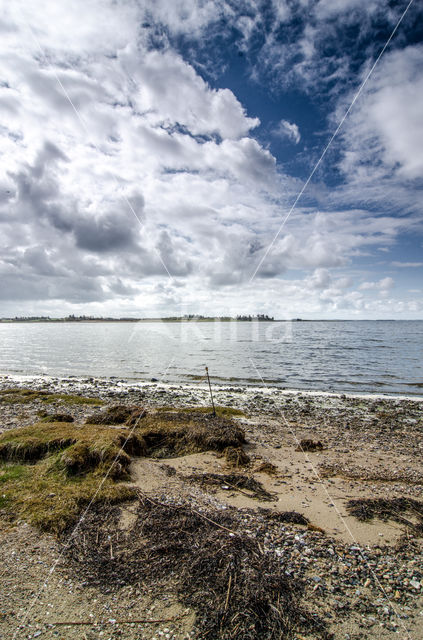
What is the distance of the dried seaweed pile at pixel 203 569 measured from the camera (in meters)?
4.32

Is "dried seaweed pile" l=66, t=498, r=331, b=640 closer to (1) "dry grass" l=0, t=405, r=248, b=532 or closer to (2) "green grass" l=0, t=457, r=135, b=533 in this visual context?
(2) "green grass" l=0, t=457, r=135, b=533

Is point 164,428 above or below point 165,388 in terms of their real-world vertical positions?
above

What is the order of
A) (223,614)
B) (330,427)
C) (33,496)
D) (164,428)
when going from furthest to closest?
1. (330,427)
2. (164,428)
3. (33,496)
4. (223,614)

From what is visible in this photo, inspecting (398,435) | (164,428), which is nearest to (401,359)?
(398,435)

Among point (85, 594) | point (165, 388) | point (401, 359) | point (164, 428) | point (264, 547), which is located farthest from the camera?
point (401, 359)

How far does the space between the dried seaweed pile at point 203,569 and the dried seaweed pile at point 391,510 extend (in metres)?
3.11

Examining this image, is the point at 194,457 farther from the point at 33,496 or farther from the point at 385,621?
the point at 385,621

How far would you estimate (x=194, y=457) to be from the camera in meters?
11.1

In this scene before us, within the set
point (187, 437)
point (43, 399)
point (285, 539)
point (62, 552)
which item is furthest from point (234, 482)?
point (43, 399)

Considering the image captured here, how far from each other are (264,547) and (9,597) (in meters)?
4.24

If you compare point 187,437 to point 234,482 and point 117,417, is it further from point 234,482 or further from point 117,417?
point 117,417

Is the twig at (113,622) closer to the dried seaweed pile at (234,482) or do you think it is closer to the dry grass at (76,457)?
the dry grass at (76,457)

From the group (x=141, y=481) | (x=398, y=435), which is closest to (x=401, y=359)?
(x=398, y=435)

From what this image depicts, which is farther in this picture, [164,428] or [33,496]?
[164,428]
